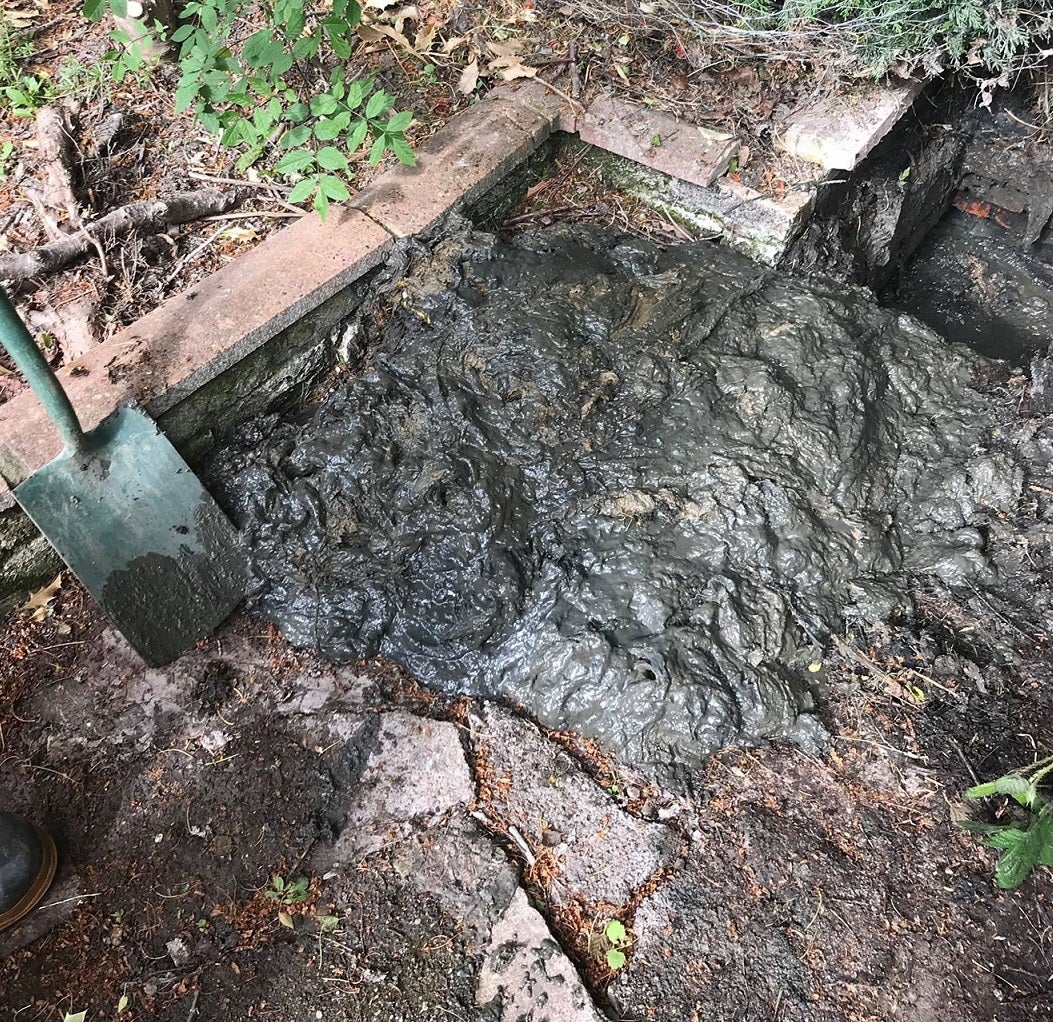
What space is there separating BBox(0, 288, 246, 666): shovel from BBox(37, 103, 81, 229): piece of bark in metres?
1.16

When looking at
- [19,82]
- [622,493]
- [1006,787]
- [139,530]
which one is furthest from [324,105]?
[1006,787]

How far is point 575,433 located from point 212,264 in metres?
1.57

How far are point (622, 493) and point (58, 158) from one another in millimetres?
2678

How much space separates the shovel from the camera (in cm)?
231

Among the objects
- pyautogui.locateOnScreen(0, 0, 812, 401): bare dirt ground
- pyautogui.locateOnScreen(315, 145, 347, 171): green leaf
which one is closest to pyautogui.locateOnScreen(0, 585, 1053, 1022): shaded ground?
pyautogui.locateOnScreen(0, 0, 812, 401): bare dirt ground

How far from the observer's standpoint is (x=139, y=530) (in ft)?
8.11

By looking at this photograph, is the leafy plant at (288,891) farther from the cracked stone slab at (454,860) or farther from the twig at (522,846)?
the twig at (522,846)

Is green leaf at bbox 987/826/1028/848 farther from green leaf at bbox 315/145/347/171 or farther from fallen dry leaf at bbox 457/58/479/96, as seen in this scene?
fallen dry leaf at bbox 457/58/479/96

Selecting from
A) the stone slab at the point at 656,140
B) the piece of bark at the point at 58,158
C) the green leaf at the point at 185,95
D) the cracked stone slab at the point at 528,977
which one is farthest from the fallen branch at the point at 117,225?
the cracked stone slab at the point at 528,977

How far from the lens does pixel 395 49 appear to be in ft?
11.6

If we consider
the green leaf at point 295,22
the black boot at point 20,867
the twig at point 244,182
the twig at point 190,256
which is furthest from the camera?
the twig at point 244,182

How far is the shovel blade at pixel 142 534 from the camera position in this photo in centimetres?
233

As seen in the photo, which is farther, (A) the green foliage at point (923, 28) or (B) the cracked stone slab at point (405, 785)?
(A) the green foliage at point (923, 28)

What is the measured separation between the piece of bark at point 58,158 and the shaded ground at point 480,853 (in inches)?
67.0
